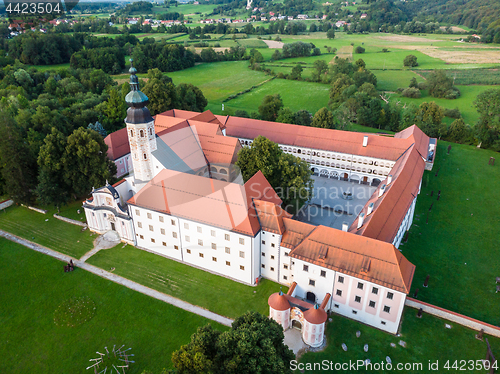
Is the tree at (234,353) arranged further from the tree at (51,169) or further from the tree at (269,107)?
the tree at (269,107)

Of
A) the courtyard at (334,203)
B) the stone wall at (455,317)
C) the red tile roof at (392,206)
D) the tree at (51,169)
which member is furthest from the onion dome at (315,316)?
the tree at (51,169)

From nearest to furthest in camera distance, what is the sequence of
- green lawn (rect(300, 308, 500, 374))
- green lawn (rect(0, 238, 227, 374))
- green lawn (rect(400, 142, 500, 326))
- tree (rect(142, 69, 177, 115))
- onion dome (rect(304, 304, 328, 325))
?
onion dome (rect(304, 304, 328, 325)) < green lawn (rect(300, 308, 500, 374)) < green lawn (rect(0, 238, 227, 374)) < green lawn (rect(400, 142, 500, 326)) < tree (rect(142, 69, 177, 115))

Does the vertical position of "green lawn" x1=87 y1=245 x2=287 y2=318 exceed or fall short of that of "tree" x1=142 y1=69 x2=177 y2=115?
it falls short

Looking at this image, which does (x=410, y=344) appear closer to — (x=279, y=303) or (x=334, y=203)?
(x=279, y=303)

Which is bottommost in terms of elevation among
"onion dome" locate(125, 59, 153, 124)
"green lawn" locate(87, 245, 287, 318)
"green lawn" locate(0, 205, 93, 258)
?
"green lawn" locate(87, 245, 287, 318)

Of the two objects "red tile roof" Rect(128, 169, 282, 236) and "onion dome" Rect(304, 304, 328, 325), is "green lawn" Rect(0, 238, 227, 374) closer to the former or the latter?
"red tile roof" Rect(128, 169, 282, 236)

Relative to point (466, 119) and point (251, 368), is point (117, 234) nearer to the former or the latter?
point (251, 368)

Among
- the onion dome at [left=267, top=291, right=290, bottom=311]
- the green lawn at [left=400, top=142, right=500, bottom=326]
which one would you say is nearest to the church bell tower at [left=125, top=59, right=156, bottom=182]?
the onion dome at [left=267, top=291, right=290, bottom=311]

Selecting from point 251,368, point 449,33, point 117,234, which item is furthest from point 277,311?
point 449,33
